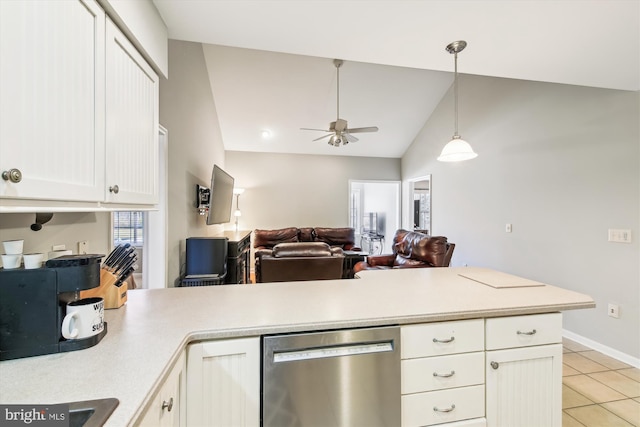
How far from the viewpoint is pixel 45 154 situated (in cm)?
80

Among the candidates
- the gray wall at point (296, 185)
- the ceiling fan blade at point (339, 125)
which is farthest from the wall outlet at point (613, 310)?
the gray wall at point (296, 185)

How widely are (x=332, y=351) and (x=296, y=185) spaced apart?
214 inches

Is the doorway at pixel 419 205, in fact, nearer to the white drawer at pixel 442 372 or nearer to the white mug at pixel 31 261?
the white drawer at pixel 442 372

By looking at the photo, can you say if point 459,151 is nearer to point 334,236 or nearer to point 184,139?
point 184,139

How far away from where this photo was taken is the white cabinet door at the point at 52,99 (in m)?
0.69

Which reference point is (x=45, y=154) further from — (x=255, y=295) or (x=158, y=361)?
(x=255, y=295)

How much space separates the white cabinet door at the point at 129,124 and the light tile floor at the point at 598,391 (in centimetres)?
299

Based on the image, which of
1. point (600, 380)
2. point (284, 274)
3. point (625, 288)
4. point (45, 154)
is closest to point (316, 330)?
point (45, 154)

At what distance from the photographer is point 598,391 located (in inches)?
85.7

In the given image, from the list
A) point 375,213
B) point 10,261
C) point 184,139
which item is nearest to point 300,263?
point 184,139

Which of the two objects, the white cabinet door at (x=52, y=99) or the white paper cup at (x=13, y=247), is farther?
the white paper cup at (x=13, y=247)

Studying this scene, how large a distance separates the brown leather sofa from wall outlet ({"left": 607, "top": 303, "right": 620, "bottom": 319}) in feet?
12.9

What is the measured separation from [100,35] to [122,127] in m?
0.34

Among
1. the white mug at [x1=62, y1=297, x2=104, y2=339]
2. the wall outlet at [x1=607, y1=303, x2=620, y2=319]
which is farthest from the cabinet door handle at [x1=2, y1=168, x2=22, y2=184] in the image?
the wall outlet at [x1=607, y1=303, x2=620, y2=319]
